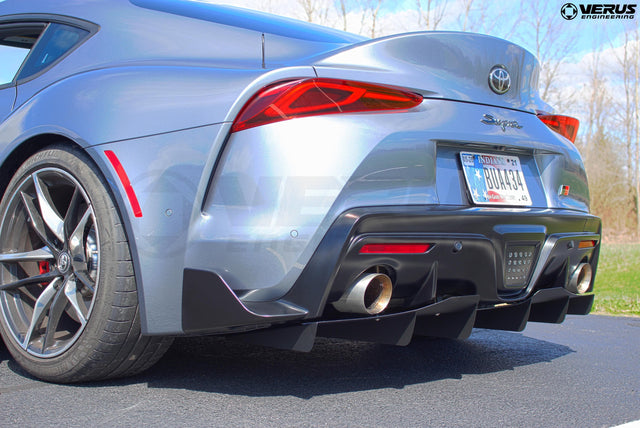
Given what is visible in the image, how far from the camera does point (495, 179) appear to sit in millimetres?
2793

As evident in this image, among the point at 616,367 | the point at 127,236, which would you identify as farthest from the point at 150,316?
the point at 616,367

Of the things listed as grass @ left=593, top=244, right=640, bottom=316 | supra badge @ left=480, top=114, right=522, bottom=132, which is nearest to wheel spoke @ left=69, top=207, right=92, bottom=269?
supra badge @ left=480, top=114, right=522, bottom=132

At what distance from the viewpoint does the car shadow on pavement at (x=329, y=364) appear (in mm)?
2797

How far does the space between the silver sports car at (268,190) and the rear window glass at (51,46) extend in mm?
23

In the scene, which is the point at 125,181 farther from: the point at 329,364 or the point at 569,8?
the point at 569,8

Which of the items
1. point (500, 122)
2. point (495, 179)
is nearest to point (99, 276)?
point (495, 179)

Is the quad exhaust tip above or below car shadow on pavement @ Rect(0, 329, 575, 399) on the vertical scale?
above

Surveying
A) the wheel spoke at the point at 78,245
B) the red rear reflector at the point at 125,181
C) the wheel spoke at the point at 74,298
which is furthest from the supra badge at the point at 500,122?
the wheel spoke at the point at 74,298

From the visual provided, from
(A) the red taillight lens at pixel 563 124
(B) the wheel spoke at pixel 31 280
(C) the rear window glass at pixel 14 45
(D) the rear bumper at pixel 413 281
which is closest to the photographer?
(D) the rear bumper at pixel 413 281

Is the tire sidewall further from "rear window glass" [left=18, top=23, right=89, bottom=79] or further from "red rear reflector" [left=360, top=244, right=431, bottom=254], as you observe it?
"red rear reflector" [left=360, top=244, right=431, bottom=254]

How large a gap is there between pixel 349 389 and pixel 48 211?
1.51 meters

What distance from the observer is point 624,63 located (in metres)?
31.4

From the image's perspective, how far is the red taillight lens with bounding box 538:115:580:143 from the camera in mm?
3146

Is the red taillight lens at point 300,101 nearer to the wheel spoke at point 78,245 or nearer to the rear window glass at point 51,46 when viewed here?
the wheel spoke at point 78,245
